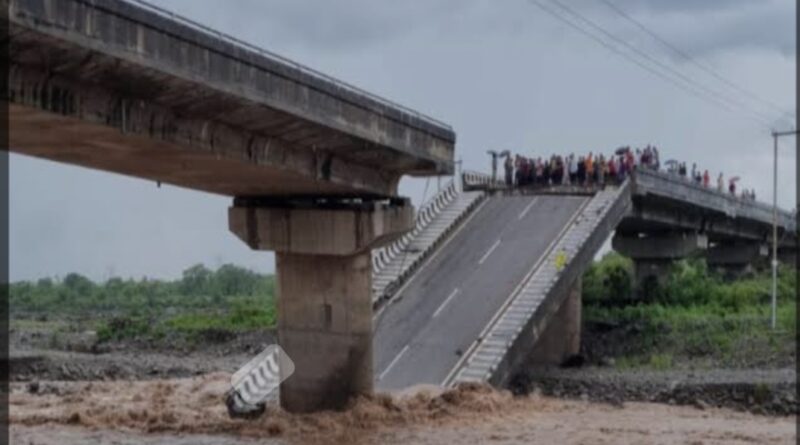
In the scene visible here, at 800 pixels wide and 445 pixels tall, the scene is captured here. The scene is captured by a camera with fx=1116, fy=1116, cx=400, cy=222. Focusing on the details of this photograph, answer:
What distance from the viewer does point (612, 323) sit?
37.9m

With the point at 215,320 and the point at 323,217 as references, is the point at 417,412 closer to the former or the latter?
the point at 323,217

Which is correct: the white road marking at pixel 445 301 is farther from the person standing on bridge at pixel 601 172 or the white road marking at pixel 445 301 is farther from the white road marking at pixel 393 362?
the person standing on bridge at pixel 601 172

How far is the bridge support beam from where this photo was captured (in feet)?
198

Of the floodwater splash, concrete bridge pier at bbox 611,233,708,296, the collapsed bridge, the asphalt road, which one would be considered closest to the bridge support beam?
concrete bridge pier at bbox 611,233,708,296

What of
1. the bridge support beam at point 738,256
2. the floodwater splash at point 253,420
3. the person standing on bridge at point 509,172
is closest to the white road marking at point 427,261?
the person standing on bridge at point 509,172

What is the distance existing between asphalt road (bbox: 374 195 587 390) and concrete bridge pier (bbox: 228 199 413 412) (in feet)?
7.44

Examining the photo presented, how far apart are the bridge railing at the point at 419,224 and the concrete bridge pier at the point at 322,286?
21.0ft

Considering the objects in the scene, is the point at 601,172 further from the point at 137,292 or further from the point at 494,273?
the point at 137,292

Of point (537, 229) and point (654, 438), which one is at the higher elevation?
point (537, 229)

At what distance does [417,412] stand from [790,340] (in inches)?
566

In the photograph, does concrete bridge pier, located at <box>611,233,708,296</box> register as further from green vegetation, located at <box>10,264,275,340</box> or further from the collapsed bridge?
green vegetation, located at <box>10,264,275,340</box>

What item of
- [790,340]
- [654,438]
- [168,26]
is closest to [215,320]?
[790,340]

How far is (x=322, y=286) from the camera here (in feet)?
78.8

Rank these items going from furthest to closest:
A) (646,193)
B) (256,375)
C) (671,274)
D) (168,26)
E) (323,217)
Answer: (671,274) → (646,193) → (256,375) → (323,217) → (168,26)
